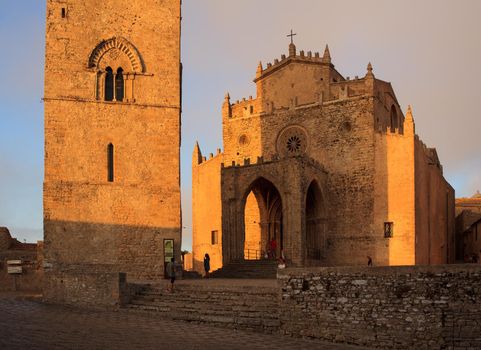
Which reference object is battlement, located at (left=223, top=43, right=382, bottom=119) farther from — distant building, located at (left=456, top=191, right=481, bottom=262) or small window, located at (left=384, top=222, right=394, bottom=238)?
distant building, located at (left=456, top=191, right=481, bottom=262)

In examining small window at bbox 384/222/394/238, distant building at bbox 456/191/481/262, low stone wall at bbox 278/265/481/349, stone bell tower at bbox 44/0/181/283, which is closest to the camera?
low stone wall at bbox 278/265/481/349

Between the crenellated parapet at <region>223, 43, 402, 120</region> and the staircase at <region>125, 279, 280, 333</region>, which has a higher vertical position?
the crenellated parapet at <region>223, 43, 402, 120</region>

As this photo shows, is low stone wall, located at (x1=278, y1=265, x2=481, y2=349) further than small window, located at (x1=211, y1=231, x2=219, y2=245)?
No

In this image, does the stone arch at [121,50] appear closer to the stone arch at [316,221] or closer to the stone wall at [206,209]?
the stone arch at [316,221]

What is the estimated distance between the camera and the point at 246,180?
31797 mm

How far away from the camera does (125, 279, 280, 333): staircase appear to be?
16344 mm

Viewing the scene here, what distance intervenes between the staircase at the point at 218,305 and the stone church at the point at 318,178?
36.9ft

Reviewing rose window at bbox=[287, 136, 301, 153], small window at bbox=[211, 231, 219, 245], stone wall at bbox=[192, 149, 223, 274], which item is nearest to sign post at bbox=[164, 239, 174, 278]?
stone wall at bbox=[192, 149, 223, 274]

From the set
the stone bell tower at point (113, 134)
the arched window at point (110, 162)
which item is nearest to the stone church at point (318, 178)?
the stone bell tower at point (113, 134)

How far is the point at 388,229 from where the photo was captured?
32688 mm

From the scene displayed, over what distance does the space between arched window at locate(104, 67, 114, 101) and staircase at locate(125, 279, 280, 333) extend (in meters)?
9.48

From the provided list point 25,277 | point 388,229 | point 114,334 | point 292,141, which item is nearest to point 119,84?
point 25,277

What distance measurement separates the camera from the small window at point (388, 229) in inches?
1281

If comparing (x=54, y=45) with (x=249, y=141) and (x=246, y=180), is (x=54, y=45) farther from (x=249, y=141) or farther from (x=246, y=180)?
(x=249, y=141)
